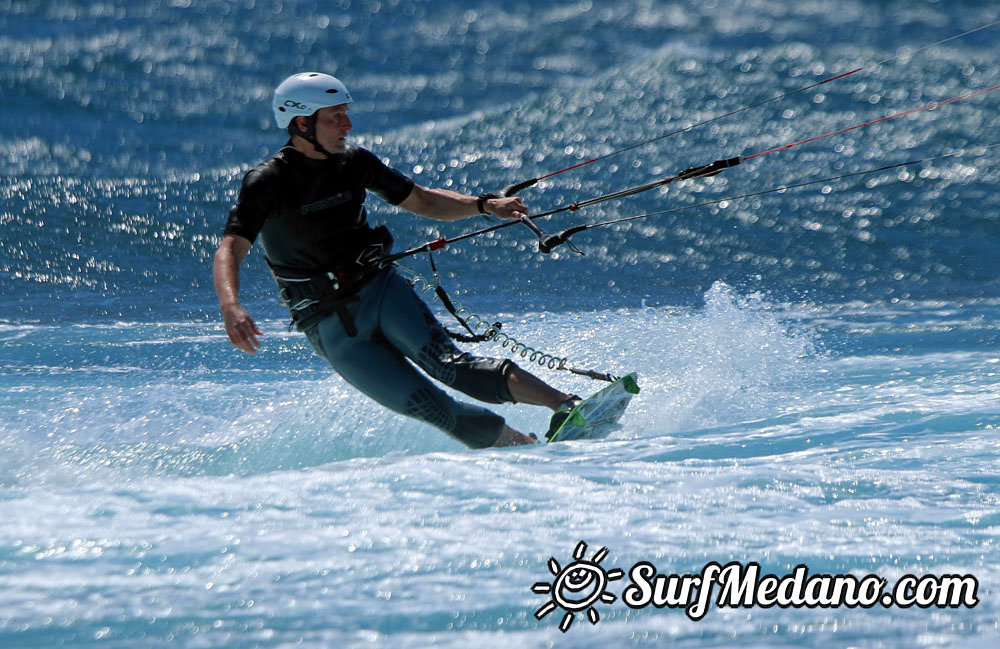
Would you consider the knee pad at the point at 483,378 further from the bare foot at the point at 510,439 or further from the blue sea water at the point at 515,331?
the blue sea water at the point at 515,331

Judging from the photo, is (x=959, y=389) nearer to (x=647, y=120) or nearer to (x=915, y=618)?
(x=915, y=618)

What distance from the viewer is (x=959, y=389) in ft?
18.7

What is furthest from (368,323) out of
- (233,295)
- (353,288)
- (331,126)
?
(331,126)

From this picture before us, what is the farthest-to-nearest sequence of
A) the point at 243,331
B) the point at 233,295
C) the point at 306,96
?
the point at 306,96 → the point at 233,295 → the point at 243,331

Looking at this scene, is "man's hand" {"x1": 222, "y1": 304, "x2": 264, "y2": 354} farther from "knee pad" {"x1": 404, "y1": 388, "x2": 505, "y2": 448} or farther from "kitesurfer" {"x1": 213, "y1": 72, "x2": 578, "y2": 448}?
"knee pad" {"x1": 404, "y1": 388, "x2": 505, "y2": 448}

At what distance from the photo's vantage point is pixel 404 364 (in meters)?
4.80

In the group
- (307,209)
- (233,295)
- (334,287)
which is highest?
(307,209)

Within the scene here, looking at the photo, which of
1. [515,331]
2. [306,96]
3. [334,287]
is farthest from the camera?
[515,331]

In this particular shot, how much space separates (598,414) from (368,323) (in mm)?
1057

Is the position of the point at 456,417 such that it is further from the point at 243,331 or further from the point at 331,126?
the point at 331,126

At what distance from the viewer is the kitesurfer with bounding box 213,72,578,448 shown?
4582 millimetres

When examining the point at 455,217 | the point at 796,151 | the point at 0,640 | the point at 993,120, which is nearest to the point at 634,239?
the point at 796,151

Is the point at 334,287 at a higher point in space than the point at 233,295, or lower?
higher

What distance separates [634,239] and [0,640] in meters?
10.9
